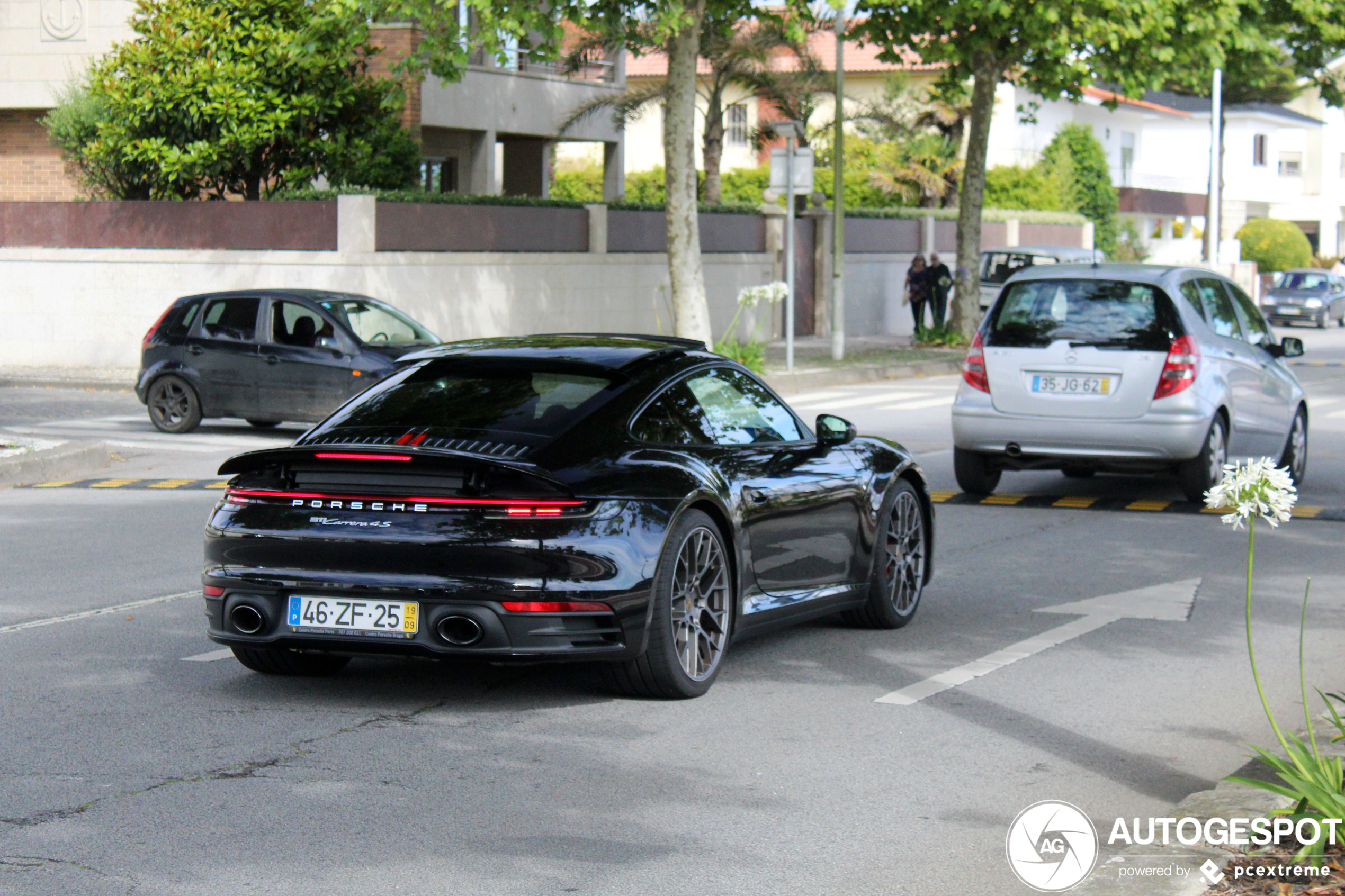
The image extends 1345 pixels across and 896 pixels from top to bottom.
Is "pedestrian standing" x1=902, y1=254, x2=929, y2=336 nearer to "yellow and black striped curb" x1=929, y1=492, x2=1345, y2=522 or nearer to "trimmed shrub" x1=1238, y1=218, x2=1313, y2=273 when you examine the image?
"yellow and black striped curb" x1=929, y1=492, x2=1345, y2=522

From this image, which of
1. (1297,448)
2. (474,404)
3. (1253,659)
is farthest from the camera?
(1297,448)

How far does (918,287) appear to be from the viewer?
116ft

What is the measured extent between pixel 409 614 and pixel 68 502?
25.1 ft

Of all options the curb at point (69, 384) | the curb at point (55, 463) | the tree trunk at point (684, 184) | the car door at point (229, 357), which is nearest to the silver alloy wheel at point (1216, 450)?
the curb at point (55, 463)

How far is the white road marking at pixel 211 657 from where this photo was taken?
293 inches

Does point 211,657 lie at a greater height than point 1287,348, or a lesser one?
lesser

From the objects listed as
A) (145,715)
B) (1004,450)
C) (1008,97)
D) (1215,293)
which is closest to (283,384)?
(1004,450)

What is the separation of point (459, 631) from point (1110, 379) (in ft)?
24.4

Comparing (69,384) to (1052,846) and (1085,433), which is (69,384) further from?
(1052,846)

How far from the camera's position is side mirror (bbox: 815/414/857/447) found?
7.83 meters

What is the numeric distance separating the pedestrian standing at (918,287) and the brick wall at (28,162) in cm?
1660

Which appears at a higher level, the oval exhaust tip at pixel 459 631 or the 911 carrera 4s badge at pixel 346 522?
the 911 carrera 4s badge at pixel 346 522

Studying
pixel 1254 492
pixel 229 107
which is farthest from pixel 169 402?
pixel 1254 492

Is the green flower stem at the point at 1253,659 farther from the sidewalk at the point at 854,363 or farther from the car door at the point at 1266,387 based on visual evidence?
the sidewalk at the point at 854,363
